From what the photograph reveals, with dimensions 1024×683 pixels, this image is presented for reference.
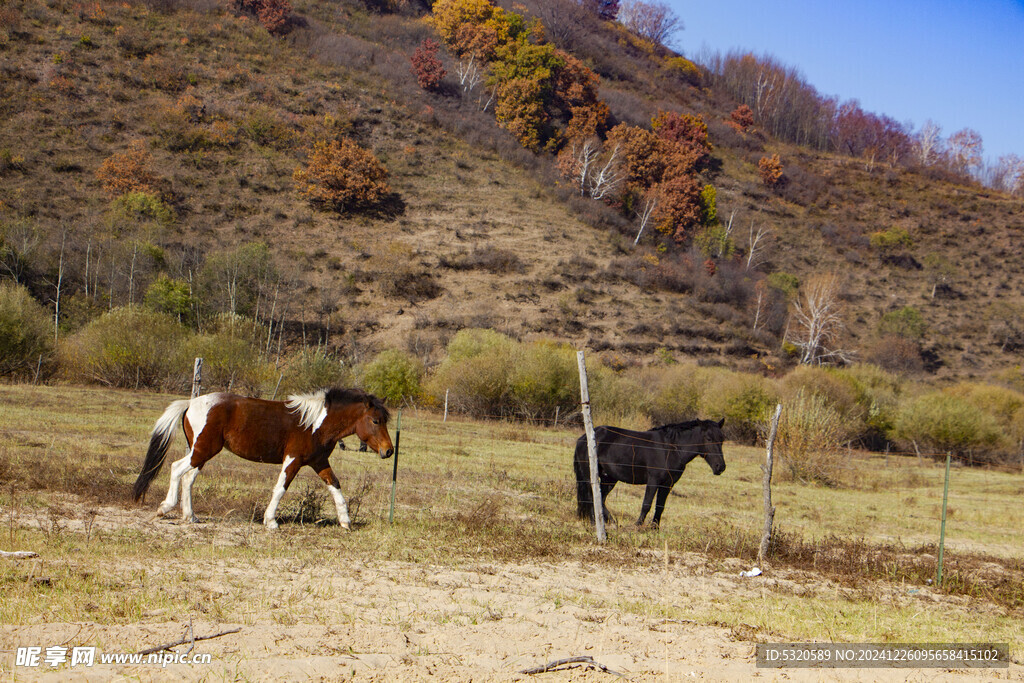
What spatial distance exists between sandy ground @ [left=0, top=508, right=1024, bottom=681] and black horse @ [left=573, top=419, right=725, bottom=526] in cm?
356

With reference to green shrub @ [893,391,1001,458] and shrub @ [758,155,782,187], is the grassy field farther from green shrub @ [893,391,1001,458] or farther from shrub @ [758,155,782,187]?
→ shrub @ [758,155,782,187]

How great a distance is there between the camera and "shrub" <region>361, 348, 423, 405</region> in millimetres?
31172

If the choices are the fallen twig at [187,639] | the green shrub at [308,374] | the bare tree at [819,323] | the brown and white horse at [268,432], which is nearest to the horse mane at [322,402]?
the brown and white horse at [268,432]

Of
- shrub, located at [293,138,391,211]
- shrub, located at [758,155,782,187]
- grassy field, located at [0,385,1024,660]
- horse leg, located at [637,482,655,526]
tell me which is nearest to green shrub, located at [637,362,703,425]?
grassy field, located at [0,385,1024,660]

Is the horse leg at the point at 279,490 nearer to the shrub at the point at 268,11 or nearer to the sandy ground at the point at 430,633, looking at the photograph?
the sandy ground at the point at 430,633

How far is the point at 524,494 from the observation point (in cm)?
1369

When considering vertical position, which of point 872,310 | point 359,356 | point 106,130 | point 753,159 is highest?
point 753,159

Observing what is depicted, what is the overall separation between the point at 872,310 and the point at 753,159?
3000 cm

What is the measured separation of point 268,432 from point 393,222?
47.7 m

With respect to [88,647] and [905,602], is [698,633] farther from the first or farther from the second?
[88,647]

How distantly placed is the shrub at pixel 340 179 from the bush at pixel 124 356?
93.9ft

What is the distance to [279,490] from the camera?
9086 mm

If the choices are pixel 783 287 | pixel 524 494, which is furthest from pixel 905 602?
pixel 783 287

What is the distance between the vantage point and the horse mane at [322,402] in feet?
31.0
